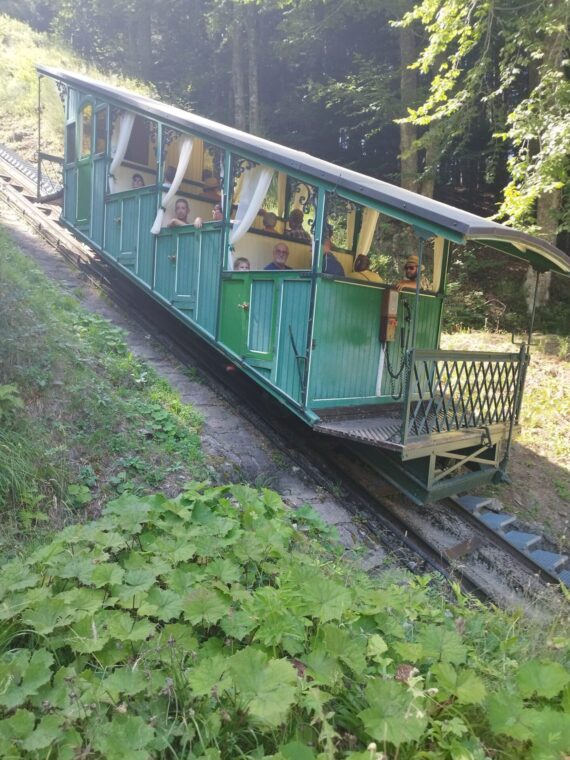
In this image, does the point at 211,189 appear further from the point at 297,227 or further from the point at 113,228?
the point at 297,227

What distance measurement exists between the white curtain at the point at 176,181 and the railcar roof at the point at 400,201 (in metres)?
0.24

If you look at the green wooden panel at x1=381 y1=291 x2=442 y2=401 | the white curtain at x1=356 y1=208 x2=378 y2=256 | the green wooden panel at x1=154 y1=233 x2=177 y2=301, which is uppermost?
the white curtain at x1=356 y1=208 x2=378 y2=256

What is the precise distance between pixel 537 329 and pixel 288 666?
1098 centimetres

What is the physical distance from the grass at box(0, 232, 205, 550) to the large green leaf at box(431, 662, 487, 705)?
262cm

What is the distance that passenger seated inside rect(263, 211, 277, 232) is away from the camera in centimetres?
695

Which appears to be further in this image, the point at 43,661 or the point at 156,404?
the point at 156,404

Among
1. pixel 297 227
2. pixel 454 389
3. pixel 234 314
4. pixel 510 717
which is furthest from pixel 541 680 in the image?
pixel 297 227

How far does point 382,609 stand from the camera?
8.11ft

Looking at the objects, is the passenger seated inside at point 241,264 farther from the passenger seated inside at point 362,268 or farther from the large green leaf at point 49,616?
the large green leaf at point 49,616

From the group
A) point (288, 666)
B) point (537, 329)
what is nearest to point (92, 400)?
point (288, 666)

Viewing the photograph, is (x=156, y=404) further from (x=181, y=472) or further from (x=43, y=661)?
(x=43, y=661)

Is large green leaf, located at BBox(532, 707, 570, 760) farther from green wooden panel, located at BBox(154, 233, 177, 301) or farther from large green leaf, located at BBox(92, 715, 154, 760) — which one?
green wooden panel, located at BBox(154, 233, 177, 301)

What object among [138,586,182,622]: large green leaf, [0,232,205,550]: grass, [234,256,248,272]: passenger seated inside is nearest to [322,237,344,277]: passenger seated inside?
[234,256,248,272]: passenger seated inside

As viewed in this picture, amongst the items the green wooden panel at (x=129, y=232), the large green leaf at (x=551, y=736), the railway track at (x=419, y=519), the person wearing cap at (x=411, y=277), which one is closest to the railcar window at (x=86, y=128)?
the green wooden panel at (x=129, y=232)
